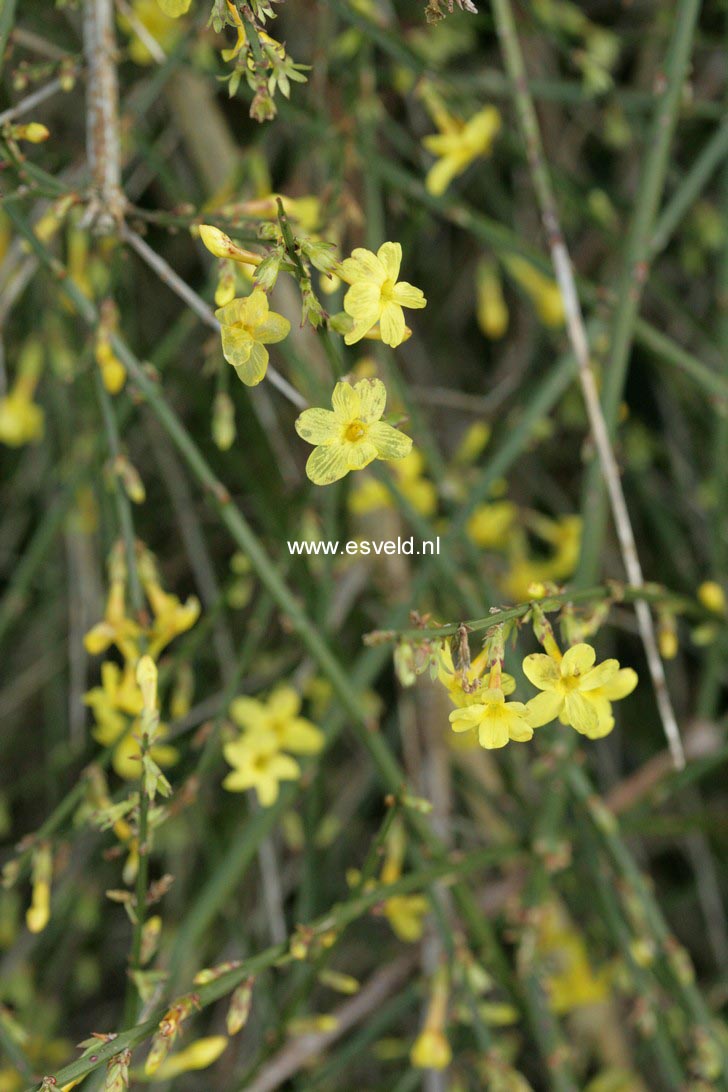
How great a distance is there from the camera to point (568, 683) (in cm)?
74

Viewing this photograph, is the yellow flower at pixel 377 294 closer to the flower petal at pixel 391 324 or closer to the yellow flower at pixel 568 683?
the flower petal at pixel 391 324

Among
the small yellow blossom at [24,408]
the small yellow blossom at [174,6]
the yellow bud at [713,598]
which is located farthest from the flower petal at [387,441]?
the small yellow blossom at [24,408]

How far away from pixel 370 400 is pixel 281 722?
0.74 meters

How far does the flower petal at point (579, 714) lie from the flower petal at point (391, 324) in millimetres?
272

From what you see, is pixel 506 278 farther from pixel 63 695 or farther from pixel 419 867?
pixel 419 867

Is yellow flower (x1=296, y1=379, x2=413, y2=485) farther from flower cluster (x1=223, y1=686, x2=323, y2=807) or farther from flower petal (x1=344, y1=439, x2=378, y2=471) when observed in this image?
flower cluster (x1=223, y1=686, x2=323, y2=807)

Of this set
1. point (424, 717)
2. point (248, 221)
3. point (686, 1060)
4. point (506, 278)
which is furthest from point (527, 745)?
point (248, 221)

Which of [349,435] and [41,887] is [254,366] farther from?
[41,887]

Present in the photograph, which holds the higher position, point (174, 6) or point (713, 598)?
point (174, 6)

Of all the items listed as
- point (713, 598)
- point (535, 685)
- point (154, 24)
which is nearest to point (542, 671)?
point (535, 685)

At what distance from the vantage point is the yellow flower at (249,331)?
0.66 m

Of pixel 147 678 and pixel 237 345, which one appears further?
pixel 147 678

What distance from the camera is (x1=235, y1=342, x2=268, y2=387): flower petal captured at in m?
0.67

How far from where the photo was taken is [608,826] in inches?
48.3
